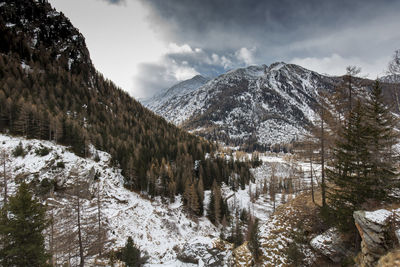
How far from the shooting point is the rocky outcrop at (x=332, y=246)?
10.1 meters

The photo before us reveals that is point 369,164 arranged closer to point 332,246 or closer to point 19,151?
point 332,246

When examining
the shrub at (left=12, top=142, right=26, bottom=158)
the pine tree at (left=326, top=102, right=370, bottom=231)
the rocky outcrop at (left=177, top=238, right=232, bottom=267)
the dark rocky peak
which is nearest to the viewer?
the pine tree at (left=326, top=102, right=370, bottom=231)

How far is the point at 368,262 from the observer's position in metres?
7.19

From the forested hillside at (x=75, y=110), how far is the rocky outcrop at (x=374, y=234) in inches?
1828

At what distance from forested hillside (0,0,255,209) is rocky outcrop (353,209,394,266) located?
46.4m

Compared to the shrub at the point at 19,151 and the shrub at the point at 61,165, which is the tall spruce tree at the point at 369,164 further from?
the shrub at the point at 19,151

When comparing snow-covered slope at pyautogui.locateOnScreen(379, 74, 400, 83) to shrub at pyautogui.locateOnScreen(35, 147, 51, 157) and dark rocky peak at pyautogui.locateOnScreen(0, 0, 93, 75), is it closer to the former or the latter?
shrub at pyautogui.locateOnScreen(35, 147, 51, 157)

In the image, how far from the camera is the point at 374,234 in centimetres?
704

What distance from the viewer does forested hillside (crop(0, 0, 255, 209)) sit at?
47.6 metres

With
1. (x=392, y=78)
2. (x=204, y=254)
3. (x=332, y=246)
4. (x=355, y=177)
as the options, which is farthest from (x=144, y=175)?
(x=392, y=78)

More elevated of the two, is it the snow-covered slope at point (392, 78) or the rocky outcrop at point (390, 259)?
the snow-covered slope at point (392, 78)

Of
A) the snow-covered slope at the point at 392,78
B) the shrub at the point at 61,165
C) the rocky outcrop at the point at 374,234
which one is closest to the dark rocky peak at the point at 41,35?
the shrub at the point at 61,165

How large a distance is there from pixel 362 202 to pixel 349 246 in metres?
3.42

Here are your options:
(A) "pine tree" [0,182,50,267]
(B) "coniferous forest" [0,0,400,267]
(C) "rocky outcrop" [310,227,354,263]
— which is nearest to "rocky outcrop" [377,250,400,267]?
(B) "coniferous forest" [0,0,400,267]
